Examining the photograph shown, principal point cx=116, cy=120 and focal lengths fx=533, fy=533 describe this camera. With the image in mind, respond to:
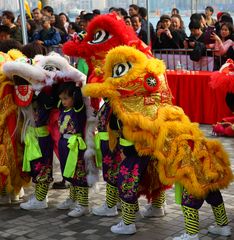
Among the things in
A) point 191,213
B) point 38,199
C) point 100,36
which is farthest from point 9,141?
point 191,213

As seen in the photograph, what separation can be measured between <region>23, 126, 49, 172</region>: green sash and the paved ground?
0.45 meters

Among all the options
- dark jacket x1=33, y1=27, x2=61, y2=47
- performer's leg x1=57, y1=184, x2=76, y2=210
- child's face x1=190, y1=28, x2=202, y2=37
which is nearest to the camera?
performer's leg x1=57, y1=184, x2=76, y2=210

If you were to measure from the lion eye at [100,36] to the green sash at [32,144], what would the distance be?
2.99ft

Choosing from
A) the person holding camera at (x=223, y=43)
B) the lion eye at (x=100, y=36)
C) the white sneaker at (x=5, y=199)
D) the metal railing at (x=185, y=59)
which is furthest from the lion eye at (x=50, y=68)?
the person holding camera at (x=223, y=43)

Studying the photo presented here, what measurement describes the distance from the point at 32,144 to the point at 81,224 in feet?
2.78

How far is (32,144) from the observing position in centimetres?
479

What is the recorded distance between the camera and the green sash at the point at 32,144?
4781mm

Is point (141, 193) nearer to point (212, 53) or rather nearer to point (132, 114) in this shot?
point (132, 114)

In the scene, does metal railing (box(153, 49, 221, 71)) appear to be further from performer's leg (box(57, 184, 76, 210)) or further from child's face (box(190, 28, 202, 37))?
→ performer's leg (box(57, 184, 76, 210))

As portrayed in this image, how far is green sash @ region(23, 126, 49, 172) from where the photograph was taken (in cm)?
478

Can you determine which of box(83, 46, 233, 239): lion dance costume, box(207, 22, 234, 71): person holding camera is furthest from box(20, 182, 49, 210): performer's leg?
box(207, 22, 234, 71): person holding camera

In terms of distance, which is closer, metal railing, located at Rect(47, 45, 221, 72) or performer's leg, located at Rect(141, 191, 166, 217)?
performer's leg, located at Rect(141, 191, 166, 217)

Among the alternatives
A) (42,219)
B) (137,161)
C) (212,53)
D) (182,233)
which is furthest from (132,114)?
(212,53)

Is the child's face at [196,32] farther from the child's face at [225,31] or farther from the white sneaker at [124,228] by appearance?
the white sneaker at [124,228]
